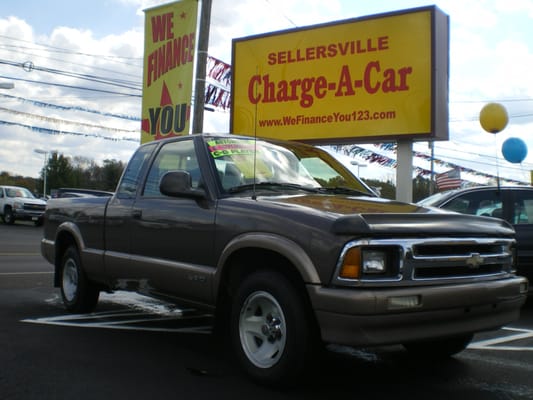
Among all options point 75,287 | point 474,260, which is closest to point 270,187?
point 474,260

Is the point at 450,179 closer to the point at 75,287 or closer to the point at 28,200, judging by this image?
the point at 28,200

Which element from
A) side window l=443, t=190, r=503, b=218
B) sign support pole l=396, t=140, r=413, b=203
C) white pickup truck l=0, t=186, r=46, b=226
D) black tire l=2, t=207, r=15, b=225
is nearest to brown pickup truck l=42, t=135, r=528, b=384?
side window l=443, t=190, r=503, b=218

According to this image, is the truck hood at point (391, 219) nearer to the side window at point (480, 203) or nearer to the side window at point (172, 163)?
the side window at point (172, 163)

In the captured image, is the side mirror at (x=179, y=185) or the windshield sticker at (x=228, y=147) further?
the windshield sticker at (x=228, y=147)

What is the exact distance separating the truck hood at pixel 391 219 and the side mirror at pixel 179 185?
0.69 metres

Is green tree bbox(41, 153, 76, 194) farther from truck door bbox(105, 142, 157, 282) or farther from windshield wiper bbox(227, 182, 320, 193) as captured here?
windshield wiper bbox(227, 182, 320, 193)

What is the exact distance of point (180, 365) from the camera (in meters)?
4.52

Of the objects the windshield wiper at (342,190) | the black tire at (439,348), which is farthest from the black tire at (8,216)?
the black tire at (439,348)

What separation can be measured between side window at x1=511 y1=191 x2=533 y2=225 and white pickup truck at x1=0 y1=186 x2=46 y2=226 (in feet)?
79.8

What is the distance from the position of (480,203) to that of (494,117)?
7037 millimetres

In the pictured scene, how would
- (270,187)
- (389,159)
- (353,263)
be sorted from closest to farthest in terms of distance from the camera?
(353,263), (270,187), (389,159)

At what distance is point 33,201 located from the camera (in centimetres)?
2809

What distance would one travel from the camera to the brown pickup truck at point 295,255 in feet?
11.5

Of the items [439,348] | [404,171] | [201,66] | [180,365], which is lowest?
[180,365]
